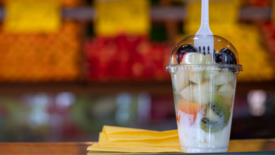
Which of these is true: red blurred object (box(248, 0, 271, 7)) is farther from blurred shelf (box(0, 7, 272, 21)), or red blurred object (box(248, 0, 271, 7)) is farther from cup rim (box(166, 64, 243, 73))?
cup rim (box(166, 64, 243, 73))

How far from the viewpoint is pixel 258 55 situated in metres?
2.06

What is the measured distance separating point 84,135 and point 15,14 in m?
0.84

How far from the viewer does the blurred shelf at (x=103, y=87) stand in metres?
1.93

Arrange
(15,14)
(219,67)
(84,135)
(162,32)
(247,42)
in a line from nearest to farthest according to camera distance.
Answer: (219,67)
(15,14)
(84,135)
(247,42)
(162,32)

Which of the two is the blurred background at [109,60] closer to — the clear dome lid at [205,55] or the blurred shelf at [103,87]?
the blurred shelf at [103,87]

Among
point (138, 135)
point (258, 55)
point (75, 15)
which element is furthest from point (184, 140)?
point (258, 55)

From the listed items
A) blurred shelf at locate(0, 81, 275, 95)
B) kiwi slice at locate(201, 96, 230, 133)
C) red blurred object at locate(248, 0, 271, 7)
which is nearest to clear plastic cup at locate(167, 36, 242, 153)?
kiwi slice at locate(201, 96, 230, 133)

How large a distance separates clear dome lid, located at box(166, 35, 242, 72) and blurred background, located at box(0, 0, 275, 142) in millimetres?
1122

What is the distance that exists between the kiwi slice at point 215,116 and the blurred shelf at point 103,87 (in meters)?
1.30

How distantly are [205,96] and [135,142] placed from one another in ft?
0.66

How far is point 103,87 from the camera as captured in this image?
1.96 metres

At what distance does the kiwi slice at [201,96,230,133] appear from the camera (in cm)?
61

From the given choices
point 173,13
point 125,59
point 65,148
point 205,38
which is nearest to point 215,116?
point 205,38

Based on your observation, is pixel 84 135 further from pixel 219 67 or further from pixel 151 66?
pixel 219 67
